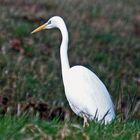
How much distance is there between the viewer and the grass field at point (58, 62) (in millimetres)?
5945

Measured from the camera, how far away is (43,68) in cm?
1436

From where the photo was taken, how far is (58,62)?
15.7 metres

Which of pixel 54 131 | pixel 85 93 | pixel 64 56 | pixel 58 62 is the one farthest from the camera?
pixel 58 62

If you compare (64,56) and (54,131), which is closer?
(54,131)

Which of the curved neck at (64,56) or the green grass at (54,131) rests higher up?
the curved neck at (64,56)

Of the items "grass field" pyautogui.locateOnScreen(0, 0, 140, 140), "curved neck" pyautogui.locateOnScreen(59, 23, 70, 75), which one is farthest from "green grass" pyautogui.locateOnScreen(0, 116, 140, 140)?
"curved neck" pyautogui.locateOnScreen(59, 23, 70, 75)

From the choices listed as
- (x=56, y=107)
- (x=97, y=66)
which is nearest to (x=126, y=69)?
(x=97, y=66)

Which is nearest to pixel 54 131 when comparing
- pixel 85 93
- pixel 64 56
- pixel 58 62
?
pixel 85 93

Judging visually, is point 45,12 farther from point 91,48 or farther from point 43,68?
point 43,68

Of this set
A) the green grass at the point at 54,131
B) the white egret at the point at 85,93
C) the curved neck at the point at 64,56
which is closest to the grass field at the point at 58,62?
the green grass at the point at 54,131

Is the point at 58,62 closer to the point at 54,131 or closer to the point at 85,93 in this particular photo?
the point at 85,93

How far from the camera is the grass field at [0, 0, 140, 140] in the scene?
5945 millimetres

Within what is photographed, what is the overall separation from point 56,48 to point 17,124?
1159 centimetres

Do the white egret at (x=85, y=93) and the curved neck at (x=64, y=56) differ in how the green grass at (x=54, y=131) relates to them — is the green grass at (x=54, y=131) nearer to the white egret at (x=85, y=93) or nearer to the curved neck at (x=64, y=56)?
the white egret at (x=85, y=93)
